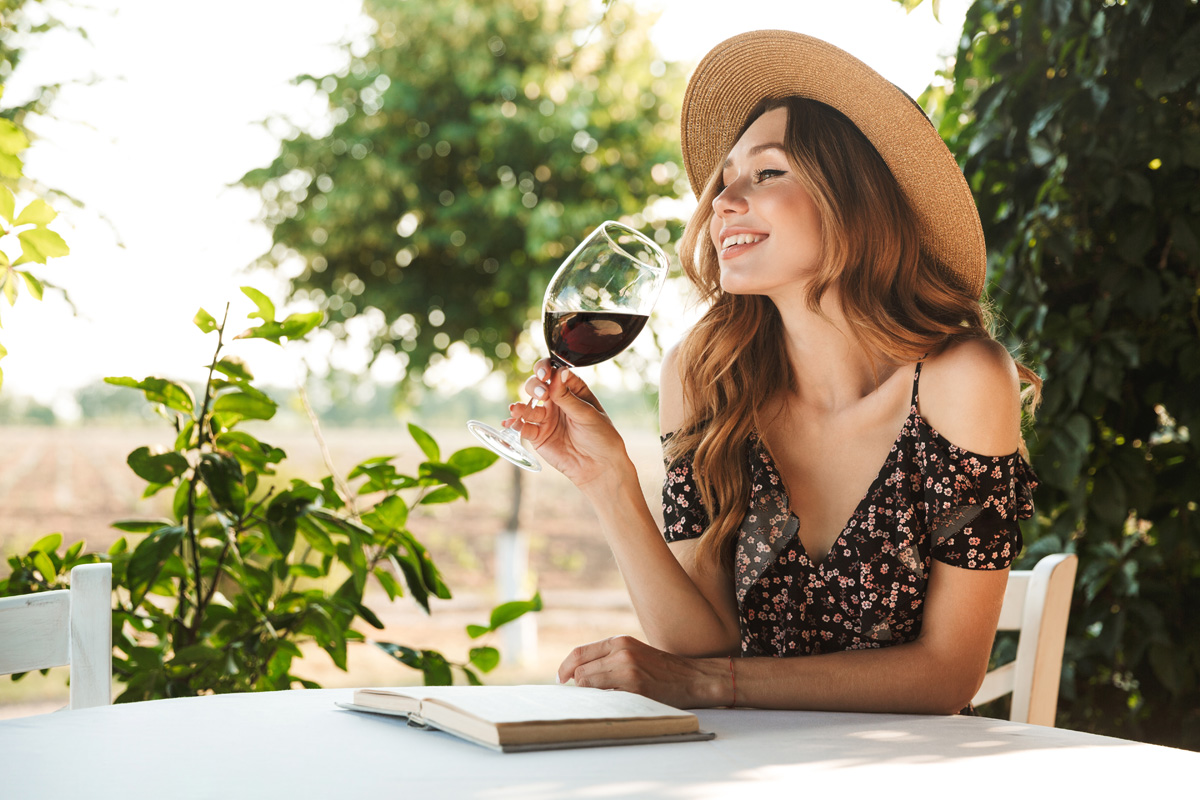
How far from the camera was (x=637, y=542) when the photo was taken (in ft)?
4.84

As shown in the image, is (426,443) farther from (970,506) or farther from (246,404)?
(970,506)

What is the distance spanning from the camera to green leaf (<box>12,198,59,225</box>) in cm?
137

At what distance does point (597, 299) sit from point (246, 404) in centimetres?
66

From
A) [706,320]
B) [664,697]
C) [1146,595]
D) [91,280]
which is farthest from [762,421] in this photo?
[91,280]

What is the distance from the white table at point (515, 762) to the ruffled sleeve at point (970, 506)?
40 cm

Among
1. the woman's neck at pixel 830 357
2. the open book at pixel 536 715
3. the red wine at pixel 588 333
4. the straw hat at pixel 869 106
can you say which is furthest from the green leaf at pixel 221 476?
the straw hat at pixel 869 106

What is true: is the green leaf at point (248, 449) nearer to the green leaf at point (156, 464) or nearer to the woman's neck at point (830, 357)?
the green leaf at point (156, 464)

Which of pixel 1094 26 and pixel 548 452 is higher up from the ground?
pixel 1094 26

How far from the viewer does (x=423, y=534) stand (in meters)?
9.70

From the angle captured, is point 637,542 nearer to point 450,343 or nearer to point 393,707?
point 393,707

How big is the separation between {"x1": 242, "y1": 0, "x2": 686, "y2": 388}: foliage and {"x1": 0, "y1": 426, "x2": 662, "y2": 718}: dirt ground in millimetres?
1421

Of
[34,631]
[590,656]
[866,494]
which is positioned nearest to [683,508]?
[866,494]

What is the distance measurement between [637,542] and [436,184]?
14.2 feet

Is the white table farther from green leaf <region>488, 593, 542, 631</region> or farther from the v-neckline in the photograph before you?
green leaf <region>488, 593, 542, 631</region>
